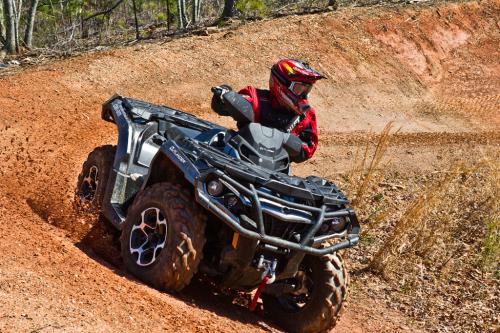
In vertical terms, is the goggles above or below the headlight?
above

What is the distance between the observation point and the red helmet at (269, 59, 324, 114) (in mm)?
7031

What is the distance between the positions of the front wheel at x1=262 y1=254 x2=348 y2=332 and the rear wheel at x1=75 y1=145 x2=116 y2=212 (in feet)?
7.15

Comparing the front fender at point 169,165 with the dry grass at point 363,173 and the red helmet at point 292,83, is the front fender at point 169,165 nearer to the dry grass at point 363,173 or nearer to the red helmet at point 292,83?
the red helmet at point 292,83

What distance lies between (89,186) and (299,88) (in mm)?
2461

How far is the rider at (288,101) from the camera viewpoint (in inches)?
277

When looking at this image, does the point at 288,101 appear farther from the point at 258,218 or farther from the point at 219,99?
the point at 258,218

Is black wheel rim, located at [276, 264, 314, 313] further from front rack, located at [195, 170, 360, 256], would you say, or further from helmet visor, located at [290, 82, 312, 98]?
helmet visor, located at [290, 82, 312, 98]

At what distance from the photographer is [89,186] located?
7.69m

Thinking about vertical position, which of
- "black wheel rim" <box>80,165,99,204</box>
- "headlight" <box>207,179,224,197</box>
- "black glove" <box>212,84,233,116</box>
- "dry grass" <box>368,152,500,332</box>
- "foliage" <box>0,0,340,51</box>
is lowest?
"foliage" <box>0,0,340,51</box>

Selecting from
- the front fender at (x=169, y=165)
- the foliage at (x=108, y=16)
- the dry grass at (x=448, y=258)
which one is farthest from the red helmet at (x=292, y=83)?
the foliage at (x=108, y=16)

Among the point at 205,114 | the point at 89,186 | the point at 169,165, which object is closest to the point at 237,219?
the point at 169,165

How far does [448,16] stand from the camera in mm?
21812

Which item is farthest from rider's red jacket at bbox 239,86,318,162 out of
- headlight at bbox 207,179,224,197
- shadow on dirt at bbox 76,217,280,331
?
headlight at bbox 207,179,224,197

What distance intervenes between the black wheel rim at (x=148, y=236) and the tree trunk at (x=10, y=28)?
1327cm
